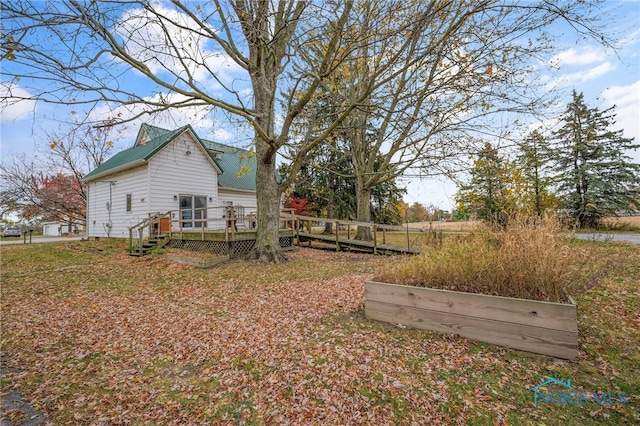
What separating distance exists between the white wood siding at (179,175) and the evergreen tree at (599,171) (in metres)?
21.1

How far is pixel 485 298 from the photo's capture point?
10.8 ft

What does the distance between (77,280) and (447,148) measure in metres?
10.7

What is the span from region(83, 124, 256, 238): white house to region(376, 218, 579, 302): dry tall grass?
30.1 ft

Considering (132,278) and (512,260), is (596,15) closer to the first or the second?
(512,260)

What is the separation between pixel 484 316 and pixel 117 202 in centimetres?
1708

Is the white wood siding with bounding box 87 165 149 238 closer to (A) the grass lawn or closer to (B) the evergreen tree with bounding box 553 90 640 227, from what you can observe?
(A) the grass lawn

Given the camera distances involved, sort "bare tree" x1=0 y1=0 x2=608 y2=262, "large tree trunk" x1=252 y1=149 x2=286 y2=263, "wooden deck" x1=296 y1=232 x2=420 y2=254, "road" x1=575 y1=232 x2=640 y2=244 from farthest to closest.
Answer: "wooden deck" x1=296 y1=232 x2=420 y2=254 → "large tree trunk" x1=252 y1=149 x2=286 y2=263 → "bare tree" x1=0 y1=0 x2=608 y2=262 → "road" x1=575 y1=232 x2=640 y2=244

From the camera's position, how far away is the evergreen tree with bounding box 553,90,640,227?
18.4 meters

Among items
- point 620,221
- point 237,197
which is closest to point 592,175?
point 620,221

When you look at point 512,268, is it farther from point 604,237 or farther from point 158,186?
point 158,186

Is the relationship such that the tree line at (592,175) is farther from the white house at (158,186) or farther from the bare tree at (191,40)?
the white house at (158,186)

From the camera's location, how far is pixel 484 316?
130 inches

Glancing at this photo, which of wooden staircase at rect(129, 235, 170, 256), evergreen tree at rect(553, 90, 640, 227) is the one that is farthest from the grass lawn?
evergreen tree at rect(553, 90, 640, 227)

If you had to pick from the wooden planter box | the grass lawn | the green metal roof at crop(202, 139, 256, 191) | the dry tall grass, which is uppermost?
the green metal roof at crop(202, 139, 256, 191)
